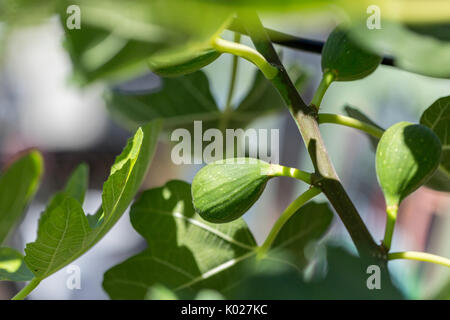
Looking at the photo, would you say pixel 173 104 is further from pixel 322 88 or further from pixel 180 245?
pixel 322 88

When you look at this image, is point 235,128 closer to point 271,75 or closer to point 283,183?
point 271,75

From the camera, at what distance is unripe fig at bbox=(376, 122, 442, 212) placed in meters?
0.54

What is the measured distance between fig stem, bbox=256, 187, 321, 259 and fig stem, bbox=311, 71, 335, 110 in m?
0.08

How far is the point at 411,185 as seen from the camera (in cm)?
56

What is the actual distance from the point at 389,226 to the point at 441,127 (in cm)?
21

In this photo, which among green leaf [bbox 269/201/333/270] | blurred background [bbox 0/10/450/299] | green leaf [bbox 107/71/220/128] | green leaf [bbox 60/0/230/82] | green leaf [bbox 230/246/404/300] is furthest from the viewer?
blurred background [bbox 0/10/450/299]

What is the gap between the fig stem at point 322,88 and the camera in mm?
569

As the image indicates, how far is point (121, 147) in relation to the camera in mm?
4074

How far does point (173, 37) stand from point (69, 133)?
4.85 metres

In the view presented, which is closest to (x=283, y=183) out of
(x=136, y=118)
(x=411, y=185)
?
(x=136, y=118)

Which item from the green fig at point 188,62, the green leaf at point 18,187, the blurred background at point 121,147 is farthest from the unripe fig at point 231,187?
the blurred background at point 121,147

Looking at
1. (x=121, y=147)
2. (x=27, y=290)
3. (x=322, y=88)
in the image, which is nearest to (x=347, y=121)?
(x=322, y=88)

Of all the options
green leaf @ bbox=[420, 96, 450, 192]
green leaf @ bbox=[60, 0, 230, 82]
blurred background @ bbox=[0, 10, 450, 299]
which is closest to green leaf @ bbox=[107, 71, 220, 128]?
green leaf @ bbox=[420, 96, 450, 192]

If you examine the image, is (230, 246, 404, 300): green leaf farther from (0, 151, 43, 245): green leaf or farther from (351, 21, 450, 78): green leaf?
(0, 151, 43, 245): green leaf
